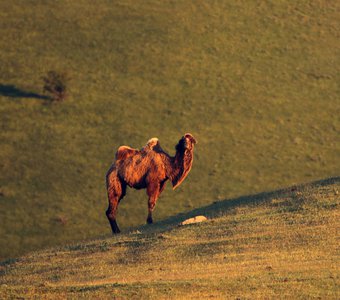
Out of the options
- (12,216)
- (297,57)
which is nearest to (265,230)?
(12,216)

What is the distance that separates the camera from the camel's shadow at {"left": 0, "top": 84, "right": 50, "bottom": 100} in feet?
212

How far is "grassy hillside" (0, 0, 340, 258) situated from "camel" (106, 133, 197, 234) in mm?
18471

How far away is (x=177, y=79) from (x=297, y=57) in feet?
34.4

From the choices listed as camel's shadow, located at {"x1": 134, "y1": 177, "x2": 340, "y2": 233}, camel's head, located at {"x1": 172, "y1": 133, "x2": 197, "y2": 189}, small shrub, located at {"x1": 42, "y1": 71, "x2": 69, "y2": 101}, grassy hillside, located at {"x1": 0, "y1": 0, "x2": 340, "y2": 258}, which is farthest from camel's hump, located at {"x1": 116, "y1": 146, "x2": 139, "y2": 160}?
small shrub, located at {"x1": 42, "y1": 71, "x2": 69, "y2": 101}

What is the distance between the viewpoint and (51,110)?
6362 cm

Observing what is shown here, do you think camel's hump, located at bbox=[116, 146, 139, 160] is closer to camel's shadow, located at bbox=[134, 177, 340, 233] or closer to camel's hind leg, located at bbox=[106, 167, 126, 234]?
camel's hind leg, located at bbox=[106, 167, 126, 234]

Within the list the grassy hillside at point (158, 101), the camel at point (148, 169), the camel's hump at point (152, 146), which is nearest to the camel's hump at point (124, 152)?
the camel at point (148, 169)

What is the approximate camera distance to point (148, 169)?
104 ft

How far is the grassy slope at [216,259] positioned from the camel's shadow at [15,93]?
34.3 metres

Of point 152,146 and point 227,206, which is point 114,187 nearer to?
point 152,146

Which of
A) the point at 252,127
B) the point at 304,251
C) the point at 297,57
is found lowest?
the point at 304,251

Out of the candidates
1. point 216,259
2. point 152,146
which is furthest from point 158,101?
point 216,259

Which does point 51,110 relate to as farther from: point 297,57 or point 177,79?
point 297,57

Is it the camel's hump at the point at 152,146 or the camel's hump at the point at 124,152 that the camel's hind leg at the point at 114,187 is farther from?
the camel's hump at the point at 152,146
